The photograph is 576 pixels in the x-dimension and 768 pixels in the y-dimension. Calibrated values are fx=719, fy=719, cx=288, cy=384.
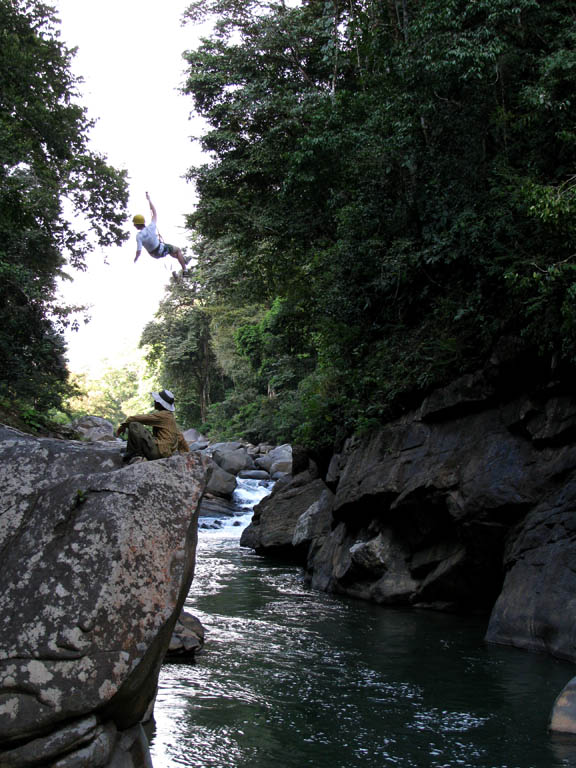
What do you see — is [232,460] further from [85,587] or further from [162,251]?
[85,587]

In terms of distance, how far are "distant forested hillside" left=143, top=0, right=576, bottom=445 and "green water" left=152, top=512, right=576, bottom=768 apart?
4048 millimetres

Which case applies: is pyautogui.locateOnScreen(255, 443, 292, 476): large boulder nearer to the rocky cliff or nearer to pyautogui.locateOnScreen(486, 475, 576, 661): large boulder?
the rocky cliff

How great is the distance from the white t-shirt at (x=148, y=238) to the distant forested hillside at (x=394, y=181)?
4630 millimetres

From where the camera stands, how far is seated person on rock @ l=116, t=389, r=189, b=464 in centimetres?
581

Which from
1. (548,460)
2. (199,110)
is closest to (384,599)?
(548,460)

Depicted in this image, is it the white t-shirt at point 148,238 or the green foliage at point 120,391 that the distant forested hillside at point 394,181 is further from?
the green foliage at point 120,391

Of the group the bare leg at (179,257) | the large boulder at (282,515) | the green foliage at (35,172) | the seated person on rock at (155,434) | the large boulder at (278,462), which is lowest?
the large boulder at (282,515)

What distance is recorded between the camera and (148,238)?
8734mm

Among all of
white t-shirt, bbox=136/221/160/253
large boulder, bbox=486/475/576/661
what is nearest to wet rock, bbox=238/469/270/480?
large boulder, bbox=486/475/576/661

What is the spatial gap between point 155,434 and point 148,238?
3380mm

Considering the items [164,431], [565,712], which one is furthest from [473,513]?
[164,431]

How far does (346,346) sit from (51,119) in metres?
8.97

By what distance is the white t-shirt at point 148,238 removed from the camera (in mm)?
8703

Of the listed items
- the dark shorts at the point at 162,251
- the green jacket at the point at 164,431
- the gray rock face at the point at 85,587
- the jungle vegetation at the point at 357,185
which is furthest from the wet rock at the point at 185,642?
the jungle vegetation at the point at 357,185
